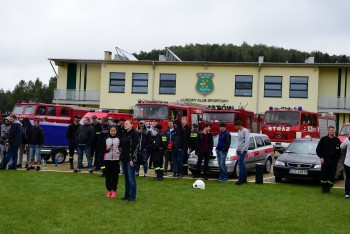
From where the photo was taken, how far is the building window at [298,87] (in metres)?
35.8

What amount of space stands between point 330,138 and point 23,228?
26.8 feet

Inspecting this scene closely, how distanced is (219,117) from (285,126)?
331 centimetres

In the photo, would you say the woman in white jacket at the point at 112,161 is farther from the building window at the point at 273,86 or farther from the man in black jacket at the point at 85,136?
the building window at the point at 273,86

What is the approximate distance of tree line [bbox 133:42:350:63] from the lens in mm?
74812

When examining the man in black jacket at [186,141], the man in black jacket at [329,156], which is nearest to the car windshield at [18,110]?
the man in black jacket at [186,141]

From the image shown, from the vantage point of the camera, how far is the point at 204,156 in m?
14.1

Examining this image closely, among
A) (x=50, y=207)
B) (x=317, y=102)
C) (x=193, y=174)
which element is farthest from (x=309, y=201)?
(x=317, y=102)

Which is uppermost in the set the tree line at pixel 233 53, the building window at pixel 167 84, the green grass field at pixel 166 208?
the tree line at pixel 233 53

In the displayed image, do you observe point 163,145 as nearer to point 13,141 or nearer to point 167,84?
point 13,141

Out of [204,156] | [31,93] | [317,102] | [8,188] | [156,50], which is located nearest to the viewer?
[8,188]

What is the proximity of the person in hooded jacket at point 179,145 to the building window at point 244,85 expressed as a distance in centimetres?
2315

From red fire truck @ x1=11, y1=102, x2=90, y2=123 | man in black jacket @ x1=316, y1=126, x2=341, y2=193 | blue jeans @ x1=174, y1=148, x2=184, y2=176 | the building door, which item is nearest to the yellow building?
the building door

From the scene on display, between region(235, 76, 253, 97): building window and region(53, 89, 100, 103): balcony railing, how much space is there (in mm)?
11923

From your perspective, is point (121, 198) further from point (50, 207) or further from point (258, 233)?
point (258, 233)
